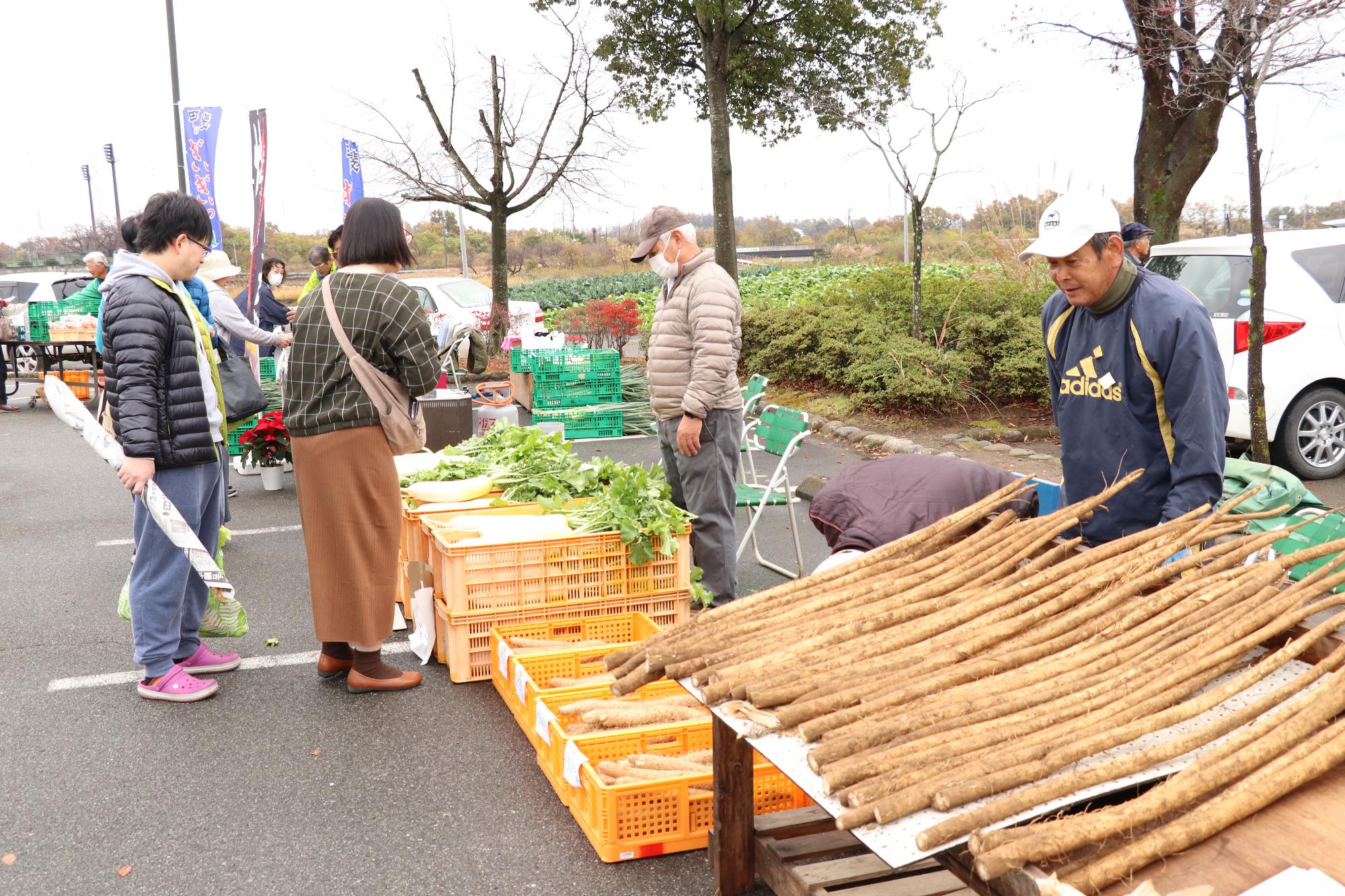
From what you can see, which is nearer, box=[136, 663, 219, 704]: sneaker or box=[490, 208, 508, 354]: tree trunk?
box=[136, 663, 219, 704]: sneaker

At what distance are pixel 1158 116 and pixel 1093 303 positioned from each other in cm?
905

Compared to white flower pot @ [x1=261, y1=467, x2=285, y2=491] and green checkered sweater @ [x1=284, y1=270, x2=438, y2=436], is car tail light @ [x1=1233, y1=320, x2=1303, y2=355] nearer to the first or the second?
green checkered sweater @ [x1=284, y1=270, x2=438, y2=436]

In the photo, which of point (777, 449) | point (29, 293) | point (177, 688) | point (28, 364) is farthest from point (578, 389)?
point (29, 293)

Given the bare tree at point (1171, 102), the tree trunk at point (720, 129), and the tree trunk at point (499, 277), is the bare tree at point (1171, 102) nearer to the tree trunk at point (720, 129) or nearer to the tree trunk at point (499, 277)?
the tree trunk at point (720, 129)

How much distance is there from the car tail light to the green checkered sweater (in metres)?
6.36

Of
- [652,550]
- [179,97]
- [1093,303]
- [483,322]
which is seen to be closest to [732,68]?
[483,322]

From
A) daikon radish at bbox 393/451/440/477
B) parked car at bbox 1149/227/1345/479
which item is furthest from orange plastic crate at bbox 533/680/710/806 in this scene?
parked car at bbox 1149/227/1345/479

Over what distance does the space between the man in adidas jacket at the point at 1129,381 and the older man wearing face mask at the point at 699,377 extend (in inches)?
83.3

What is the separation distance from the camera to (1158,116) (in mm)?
10703

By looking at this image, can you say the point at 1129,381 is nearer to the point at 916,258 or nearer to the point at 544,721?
the point at 544,721

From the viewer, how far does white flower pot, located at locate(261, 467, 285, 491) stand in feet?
29.6

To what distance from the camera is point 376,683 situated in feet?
15.1

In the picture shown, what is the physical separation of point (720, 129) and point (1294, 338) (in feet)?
27.3

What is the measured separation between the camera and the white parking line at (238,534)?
7379mm
